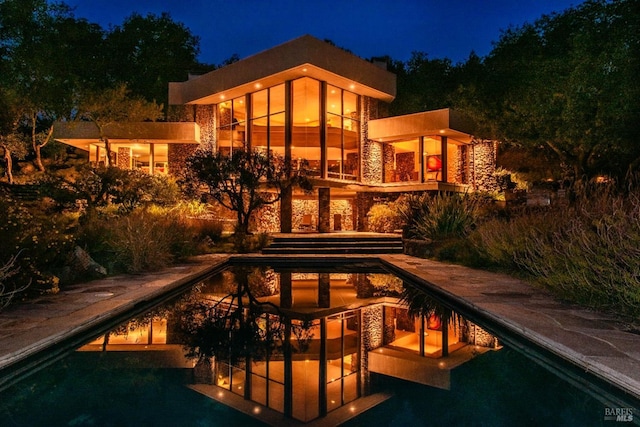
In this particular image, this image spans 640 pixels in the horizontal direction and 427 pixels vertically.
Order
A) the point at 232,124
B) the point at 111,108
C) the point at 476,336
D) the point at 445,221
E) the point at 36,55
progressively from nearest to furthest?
the point at 476,336 < the point at 445,221 < the point at 36,55 < the point at 111,108 < the point at 232,124

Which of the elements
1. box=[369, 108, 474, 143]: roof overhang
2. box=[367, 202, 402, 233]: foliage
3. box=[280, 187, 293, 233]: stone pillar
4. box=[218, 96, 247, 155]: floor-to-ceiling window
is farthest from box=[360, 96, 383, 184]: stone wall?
box=[218, 96, 247, 155]: floor-to-ceiling window

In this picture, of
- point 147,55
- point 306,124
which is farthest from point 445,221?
point 147,55

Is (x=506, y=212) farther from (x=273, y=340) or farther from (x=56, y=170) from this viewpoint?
(x=56, y=170)

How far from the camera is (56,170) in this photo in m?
24.0

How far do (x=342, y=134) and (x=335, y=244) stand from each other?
6152 millimetres

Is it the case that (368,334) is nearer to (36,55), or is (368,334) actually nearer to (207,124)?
(36,55)

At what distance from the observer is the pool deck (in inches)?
147

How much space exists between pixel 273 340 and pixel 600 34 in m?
12.2

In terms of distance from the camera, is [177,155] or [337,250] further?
[177,155]

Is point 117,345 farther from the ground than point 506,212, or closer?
closer

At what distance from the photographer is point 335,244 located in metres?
15.0

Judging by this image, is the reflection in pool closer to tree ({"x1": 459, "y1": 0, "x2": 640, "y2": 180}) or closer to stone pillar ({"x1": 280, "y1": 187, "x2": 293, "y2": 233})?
tree ({"x1": 459, "y1": 0, "x2": 640, "y2": 180})

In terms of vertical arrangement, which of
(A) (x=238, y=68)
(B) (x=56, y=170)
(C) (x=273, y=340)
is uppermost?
(A) (x=238, y=68)

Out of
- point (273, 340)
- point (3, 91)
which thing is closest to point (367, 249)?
point (273, 340)
